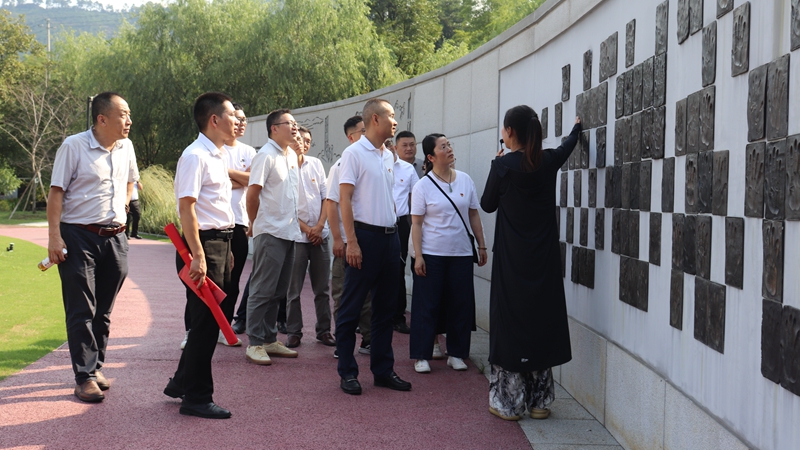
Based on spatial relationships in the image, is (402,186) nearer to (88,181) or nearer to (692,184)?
(88,181)

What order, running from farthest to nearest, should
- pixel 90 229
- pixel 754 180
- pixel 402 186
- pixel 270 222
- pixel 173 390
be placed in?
pixel 402 186 → pixel 270 222 → pixel 90 229 → pixel 173 390 → pixel 754 180

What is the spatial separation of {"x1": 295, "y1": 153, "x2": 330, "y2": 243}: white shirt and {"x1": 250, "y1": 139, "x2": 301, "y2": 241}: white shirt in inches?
20.7

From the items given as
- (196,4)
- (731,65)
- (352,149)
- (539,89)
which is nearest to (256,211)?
(352,149)

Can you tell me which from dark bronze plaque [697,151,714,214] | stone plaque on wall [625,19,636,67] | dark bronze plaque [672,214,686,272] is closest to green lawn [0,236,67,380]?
dark bronze plaque [672,214,686,272]

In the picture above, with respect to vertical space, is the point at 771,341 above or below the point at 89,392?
above

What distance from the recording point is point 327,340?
25.8ft

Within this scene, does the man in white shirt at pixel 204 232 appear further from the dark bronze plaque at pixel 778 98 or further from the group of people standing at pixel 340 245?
the dark bronze plaque at pixel 778 98

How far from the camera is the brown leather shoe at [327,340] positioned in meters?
7.85

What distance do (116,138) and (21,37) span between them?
45.9 meters

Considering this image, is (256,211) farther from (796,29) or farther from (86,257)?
(796,29)

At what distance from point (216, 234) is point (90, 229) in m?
0.99

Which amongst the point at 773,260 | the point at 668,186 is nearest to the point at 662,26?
the point at 668,186

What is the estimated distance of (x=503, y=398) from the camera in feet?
17.4

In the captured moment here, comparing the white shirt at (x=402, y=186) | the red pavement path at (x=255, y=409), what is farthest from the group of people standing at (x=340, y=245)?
the white shirt at (x=402, y=186)
